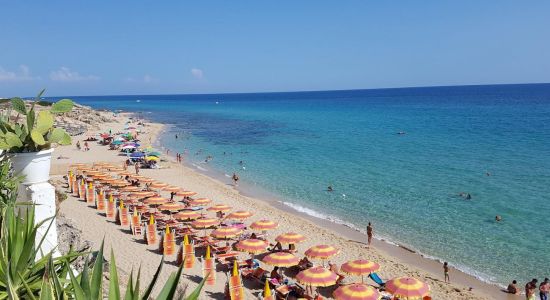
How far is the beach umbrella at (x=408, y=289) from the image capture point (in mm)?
10281

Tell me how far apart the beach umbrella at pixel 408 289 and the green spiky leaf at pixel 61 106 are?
→ 8.47 metres

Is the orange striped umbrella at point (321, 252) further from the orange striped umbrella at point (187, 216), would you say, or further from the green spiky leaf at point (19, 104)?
the green spiky leaf at point (19, 104)

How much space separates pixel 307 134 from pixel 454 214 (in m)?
38.2

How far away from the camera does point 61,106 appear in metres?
5.02

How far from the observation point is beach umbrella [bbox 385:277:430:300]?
10281 millimetres

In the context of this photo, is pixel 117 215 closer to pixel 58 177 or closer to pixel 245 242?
pixel 245 242

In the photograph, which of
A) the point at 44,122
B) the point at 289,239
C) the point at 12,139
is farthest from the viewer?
the point at 289,239

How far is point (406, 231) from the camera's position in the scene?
18922mm

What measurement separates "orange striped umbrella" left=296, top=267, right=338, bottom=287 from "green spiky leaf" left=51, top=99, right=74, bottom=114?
7527mm

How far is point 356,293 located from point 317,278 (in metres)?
1.22

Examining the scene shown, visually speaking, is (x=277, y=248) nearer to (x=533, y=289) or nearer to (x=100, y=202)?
(x=533, y=289)

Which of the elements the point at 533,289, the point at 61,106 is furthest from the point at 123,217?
the point at 533,289

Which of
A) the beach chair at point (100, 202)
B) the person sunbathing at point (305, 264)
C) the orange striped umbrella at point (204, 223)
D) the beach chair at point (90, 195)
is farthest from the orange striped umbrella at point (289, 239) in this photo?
the beach chair at point (90, 195)

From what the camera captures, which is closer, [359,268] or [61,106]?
[61,106]
